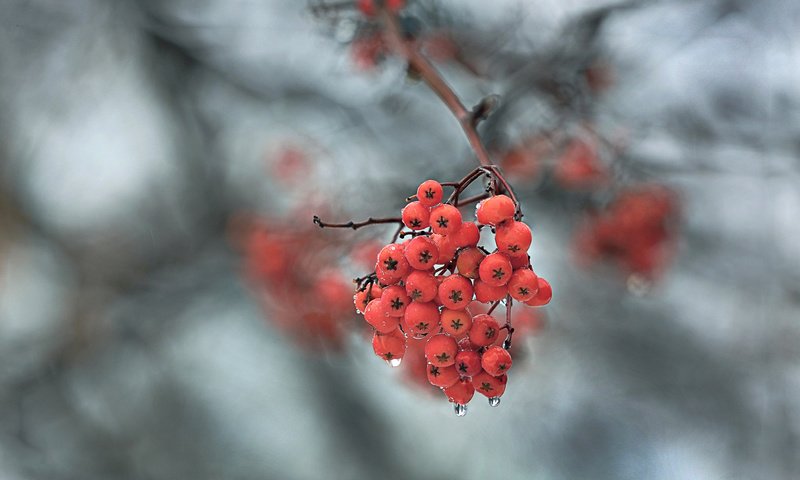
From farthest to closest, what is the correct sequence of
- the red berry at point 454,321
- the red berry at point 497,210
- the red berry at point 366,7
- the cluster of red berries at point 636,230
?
the cluster of red berries at point 636,230
the red berry at point 366,7
the red berry at point 454,321
the red berry at point 497,210

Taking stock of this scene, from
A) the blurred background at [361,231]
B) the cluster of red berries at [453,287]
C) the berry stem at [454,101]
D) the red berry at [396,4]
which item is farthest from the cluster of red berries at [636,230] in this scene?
the cluster of red berries at [453,287]

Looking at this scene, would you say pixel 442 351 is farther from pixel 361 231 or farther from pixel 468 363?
pixel 361 231

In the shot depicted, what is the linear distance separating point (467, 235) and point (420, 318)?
0.15 metres

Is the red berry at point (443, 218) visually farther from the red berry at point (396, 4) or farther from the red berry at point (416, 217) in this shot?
the red berry at point (396, 4)

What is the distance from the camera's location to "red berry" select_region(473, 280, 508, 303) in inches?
37.2

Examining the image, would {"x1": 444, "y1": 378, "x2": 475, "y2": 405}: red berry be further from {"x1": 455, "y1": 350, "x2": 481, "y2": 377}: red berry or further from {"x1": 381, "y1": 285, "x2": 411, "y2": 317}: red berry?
{"x1": 381, "y1": 285, "x2": 411, "y2": 317}: red berry

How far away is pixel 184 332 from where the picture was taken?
6.05 metres

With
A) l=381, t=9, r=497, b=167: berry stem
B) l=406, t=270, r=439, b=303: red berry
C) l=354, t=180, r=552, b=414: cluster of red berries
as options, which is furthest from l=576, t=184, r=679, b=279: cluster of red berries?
l=406, t=270, r=439, b=303: red berry

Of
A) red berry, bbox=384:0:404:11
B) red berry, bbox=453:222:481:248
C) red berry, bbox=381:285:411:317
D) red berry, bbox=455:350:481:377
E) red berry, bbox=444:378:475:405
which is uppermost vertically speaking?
red berry, bbox=384:0:404:11

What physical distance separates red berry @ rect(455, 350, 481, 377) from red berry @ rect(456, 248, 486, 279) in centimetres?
14

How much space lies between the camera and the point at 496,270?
91 cm

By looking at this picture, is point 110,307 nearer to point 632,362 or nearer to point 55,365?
point 55,365

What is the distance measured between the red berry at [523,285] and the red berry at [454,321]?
0.11 metres

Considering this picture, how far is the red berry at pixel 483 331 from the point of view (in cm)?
102
